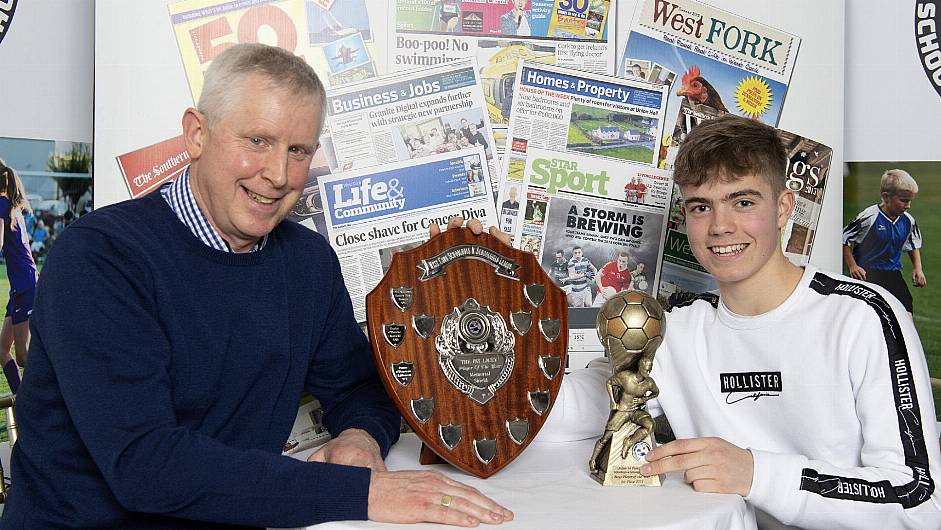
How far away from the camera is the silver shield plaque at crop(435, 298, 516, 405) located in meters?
1.50

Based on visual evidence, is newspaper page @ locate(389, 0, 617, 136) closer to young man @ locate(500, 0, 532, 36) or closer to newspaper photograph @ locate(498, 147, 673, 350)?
young man @ locate(500, 0, 532, 36)

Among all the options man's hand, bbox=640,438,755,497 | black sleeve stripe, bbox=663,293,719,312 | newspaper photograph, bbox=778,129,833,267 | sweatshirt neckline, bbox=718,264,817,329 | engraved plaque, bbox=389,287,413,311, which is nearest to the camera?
man's hand, bbox=640,438,755,497

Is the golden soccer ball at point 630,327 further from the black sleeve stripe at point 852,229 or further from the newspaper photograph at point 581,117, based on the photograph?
the black sleeve stripe at point 852,229

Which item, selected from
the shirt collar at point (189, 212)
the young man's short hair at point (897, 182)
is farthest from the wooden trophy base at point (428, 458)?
the young man's short hair at point (897, 182)

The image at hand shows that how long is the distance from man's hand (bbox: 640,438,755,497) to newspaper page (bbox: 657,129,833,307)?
0.87 m

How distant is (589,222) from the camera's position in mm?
2238

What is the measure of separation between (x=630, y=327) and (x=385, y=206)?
0.91m

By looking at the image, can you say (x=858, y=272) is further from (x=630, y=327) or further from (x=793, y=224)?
(x=630, y=327)

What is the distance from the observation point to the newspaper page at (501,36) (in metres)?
2.16

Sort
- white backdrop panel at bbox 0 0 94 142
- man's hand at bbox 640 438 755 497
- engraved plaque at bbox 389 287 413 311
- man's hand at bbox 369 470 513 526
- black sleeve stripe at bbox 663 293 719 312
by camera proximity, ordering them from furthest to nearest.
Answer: white backdrop panel at bbox 0 0 94 142 → black sleeve stripe at bbox 663 293 719 312 → engraved plaque at bbox 389 287 413 311 → man's hand at bbox 640 438 755 497 → man's hand at bbox 369 470 513 526

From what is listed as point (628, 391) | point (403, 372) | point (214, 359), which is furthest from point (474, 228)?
point (214, 359)

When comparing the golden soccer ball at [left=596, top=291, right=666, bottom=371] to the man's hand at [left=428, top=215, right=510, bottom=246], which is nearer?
the golden soccer ball at [left=596, top=291, right=666, bottom=371]

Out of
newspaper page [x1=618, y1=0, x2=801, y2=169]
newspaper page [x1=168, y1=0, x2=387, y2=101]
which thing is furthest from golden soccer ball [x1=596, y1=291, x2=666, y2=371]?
newspaper page [x1=168, y1=0, x2=387, y2=101]

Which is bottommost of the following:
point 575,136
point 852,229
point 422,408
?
point 422,408
